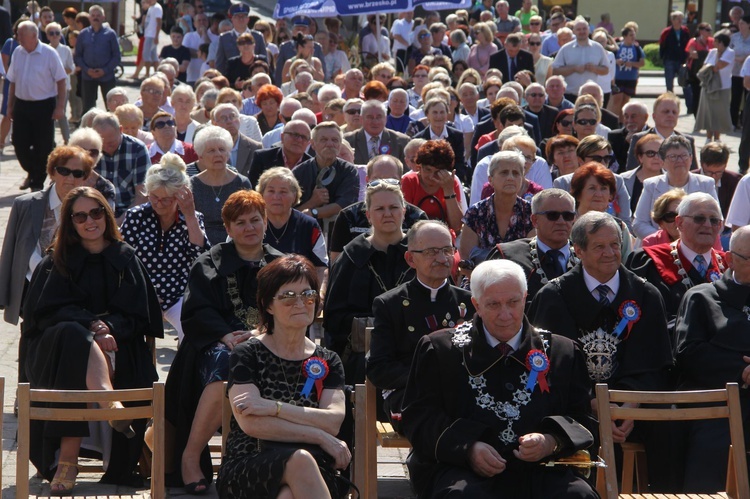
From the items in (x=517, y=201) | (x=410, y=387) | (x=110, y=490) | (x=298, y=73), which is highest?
(x=298, y=73)

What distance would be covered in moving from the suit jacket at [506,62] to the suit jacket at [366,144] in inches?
299

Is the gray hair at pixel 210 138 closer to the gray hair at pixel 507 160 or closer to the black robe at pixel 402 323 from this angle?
the gray hair at pixel 507 160

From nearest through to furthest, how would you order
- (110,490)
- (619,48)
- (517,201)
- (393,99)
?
(110,490) → (517,201) → (393,99) → (619,48)

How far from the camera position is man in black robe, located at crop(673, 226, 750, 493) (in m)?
5.94

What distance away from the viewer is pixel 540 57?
19625 millimetres

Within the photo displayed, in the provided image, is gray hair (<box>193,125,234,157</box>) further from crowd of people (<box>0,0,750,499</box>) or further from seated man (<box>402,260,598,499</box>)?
seated man (<box>402,260,598,499</box>)

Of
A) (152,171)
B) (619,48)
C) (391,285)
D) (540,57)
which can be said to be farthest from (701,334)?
(619,48)

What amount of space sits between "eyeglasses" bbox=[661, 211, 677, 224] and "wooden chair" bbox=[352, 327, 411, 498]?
271 cm

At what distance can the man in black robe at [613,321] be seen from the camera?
19.5ft

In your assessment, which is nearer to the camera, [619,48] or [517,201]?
[517,201]

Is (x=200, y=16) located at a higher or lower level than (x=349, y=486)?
higher

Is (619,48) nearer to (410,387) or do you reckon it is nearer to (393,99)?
(393,99)

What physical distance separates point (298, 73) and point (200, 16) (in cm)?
761

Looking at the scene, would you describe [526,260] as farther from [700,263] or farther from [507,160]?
[507,160]
